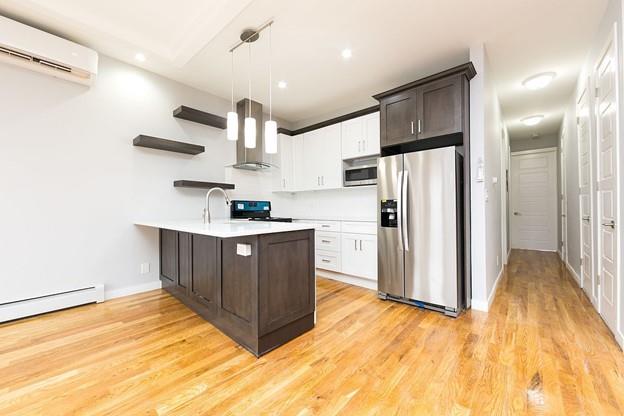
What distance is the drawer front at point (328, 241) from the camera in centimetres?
393

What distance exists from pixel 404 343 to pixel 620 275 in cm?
171

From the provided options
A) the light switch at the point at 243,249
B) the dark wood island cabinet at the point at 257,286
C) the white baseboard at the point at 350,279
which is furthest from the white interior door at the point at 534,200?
the light switch at the point at 243,249

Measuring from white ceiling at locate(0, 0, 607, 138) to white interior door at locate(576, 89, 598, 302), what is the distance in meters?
0.65

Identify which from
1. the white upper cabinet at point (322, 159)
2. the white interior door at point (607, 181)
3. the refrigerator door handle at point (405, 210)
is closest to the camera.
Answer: the white interior door at point (607, 181)

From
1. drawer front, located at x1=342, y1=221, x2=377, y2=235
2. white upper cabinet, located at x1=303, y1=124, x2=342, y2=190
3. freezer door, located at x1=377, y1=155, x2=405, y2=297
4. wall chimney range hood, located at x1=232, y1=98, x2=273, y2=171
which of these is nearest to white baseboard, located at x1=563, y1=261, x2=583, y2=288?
freezer door, located at x1=377, y1=155, x2=405, y2=297

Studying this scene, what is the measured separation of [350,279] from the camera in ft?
12.6

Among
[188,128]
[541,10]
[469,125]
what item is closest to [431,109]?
[469,125]

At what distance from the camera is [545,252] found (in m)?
6.05

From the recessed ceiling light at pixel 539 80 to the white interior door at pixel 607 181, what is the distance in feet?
3.01

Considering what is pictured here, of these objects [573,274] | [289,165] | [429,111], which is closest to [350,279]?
[289,165]

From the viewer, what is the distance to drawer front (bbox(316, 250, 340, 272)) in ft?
12.9

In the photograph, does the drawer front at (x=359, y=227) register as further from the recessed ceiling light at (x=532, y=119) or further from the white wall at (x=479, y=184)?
the recessed ceiling light at (x=532, y=119)

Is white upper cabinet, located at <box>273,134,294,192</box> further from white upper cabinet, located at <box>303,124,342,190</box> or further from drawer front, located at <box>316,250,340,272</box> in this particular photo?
drawer front, located at <box>316,250,340,272</box>

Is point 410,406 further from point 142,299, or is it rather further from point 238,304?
point 142,299
